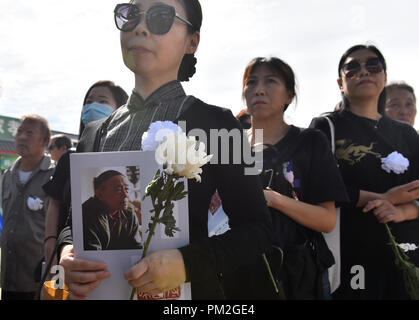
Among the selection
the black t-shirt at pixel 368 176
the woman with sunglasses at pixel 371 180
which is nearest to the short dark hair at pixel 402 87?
the woman with sunglasses at pixel 371 180

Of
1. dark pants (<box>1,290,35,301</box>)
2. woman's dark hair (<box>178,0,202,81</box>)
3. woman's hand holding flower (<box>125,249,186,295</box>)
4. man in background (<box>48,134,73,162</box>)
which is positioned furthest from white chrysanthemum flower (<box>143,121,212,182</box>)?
man in background (<box>48,134,73,162</box>)

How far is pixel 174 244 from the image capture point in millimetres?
1086

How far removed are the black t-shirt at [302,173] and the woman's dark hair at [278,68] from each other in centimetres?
42

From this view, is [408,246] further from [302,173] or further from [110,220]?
[110,220]

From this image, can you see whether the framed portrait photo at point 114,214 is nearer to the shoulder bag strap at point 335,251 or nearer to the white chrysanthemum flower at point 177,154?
the white chrysanthemum flower at point 177,154

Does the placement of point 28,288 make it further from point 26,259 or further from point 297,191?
point 297,191

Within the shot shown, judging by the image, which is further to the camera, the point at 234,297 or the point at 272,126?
the point at 272,126

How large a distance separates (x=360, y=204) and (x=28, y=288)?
3.41m

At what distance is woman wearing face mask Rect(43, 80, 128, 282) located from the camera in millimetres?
2301

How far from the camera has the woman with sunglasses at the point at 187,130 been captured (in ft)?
3.50
